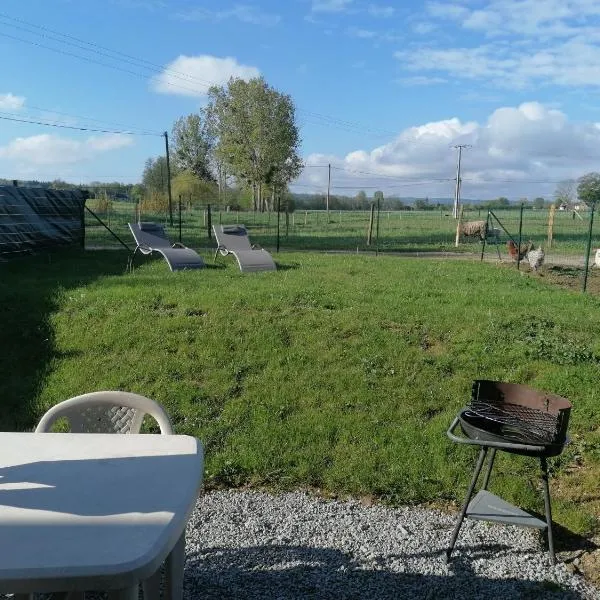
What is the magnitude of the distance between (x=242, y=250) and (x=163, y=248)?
58.3 inches

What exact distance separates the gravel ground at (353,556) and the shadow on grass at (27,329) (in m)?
2.23

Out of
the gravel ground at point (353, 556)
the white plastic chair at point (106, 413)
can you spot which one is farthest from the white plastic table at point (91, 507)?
the gravel ground at point (353, 556)

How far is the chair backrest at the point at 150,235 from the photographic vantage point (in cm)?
1277

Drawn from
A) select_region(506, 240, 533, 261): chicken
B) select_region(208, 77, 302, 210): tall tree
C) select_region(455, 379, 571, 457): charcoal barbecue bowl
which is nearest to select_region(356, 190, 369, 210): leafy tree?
select_region(208, 77, 302, 210): tall tree

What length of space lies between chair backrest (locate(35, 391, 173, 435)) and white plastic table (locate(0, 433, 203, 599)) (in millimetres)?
388

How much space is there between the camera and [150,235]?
43.0 feet

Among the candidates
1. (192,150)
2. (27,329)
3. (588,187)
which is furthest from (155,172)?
(27,329)

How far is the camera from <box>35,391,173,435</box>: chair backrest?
2682 mm

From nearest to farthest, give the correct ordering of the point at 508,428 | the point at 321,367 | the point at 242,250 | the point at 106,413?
the point at 106,413
the point at 508,428
the point at 321,367
the point at 242,250

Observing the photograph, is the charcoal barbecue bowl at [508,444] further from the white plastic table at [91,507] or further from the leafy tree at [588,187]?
the leafy tree at [588,187]

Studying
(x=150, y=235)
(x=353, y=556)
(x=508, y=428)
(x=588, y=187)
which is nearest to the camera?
(x=353, y=556)

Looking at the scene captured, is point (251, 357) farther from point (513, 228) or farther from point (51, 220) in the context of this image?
Answer: point (513, 228)

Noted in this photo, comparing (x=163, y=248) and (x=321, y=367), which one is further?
(x=163, y=248)

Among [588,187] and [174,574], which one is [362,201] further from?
[174,574]
